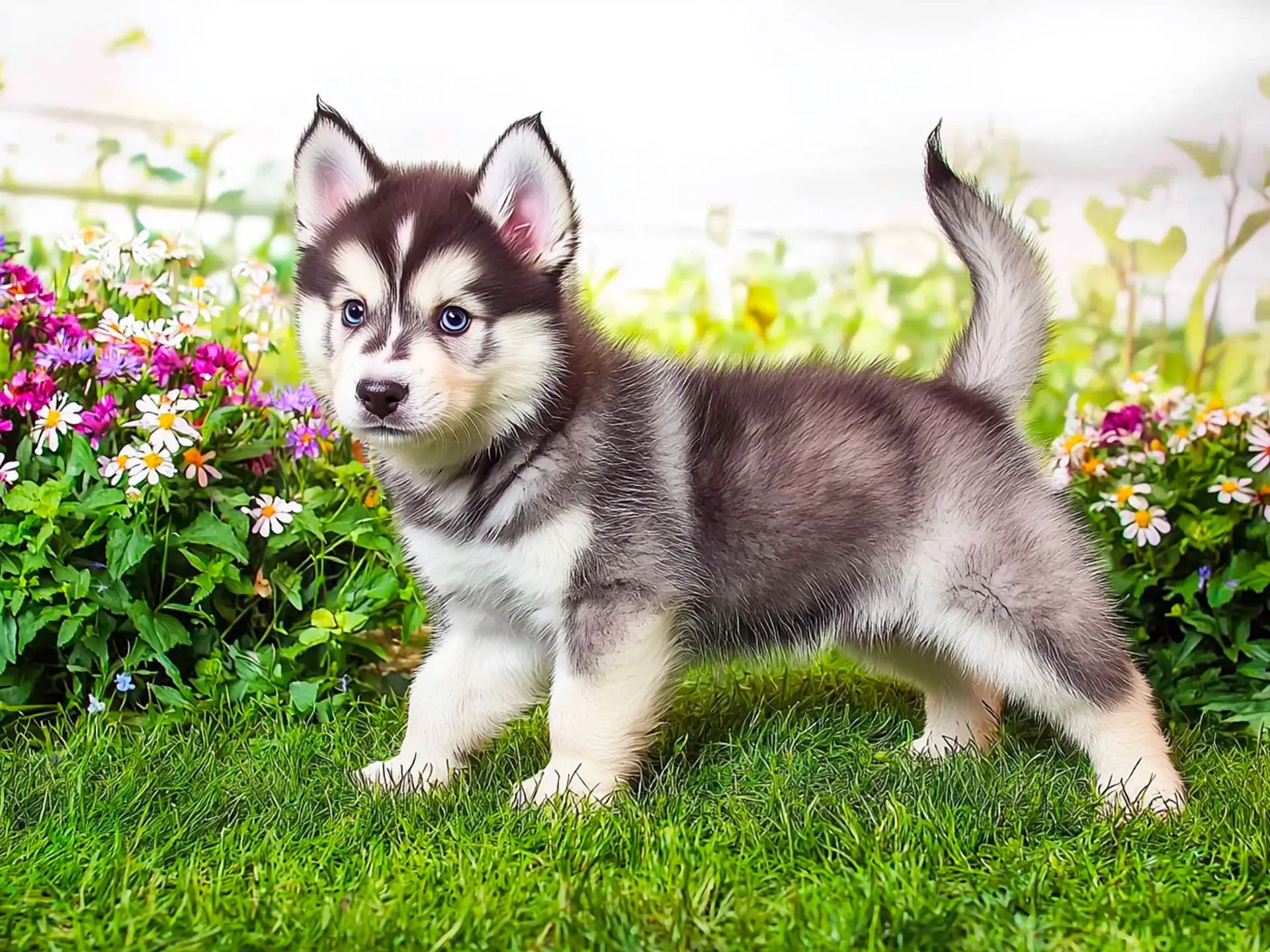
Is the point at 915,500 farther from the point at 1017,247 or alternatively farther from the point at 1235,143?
the point at 1235,143

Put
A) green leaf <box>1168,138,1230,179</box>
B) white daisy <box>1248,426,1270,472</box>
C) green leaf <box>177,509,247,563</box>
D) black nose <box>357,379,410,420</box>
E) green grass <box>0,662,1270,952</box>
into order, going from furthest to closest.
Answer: green leaf <box>1168,138,1230,179</box>
white daisy <box>1248,426,1270,472</box>
green leaf <box>177,509,247,563</box>
black nose <box>357,379,410,420</box>
green grass <box>0,662,1270,952</box>

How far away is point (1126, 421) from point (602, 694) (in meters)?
2.30

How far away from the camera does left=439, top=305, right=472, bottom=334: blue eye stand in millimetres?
2598

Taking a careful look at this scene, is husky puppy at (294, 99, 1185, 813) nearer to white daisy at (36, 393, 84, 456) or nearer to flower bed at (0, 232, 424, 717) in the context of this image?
flower bed at (0, 232, 424, 717)

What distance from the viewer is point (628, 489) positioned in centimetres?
283

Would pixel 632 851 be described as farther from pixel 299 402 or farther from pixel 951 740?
pixel 299 402

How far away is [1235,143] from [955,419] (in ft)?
10.0

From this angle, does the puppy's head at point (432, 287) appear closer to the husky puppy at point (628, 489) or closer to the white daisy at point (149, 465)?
the husky puppy at point (628, 489)

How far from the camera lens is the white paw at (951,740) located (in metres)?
3.22

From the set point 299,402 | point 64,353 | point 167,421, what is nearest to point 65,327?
point 64,353

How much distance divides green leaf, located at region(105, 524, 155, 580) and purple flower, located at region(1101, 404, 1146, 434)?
10.0ft

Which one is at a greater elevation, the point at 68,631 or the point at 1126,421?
the point at 1126,421

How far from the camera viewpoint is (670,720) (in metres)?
3.52

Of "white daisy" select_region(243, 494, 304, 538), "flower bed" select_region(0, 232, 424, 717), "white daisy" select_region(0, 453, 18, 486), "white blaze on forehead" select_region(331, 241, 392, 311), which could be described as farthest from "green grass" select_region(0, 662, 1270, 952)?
"white blaze on forehead" select_region(331, 241, 392, 311)
